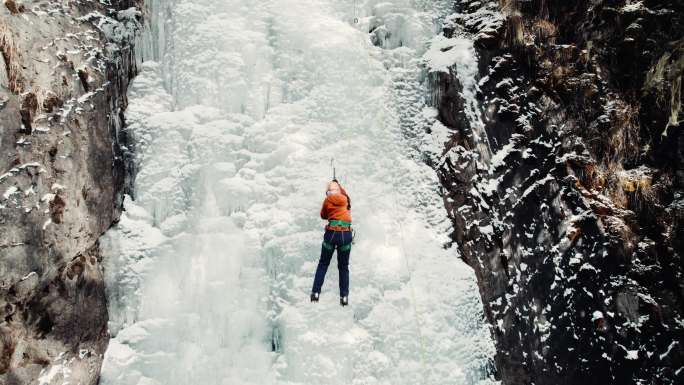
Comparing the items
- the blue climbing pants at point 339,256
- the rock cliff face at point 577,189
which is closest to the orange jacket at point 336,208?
the blue climbing pants at point 339,256

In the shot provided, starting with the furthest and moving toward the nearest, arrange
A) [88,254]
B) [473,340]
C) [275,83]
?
[275,83] → [473,340] → [88,254]

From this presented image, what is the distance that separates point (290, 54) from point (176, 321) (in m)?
3.19

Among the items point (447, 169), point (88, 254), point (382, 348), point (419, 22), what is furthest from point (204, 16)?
point (382, 348)

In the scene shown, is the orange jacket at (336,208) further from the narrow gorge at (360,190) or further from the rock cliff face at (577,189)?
the rock cliff face at (577,189)

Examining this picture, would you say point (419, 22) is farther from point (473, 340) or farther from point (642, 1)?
point (473, 340)

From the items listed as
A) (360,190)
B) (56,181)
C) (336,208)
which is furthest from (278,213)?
(56,181)

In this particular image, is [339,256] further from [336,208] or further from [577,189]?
[577,189]

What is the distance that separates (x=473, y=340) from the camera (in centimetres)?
480

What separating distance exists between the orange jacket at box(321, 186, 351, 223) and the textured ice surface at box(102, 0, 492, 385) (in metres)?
0.51

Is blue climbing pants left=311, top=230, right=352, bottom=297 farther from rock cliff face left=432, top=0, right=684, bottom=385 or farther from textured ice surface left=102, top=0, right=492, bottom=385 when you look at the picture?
rock cliff face left=432, top=0, right=684, bottom=385

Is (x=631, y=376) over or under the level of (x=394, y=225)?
under

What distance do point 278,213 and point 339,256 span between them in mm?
879

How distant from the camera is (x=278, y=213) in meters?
4.99

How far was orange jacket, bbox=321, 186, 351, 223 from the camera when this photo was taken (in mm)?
4438
